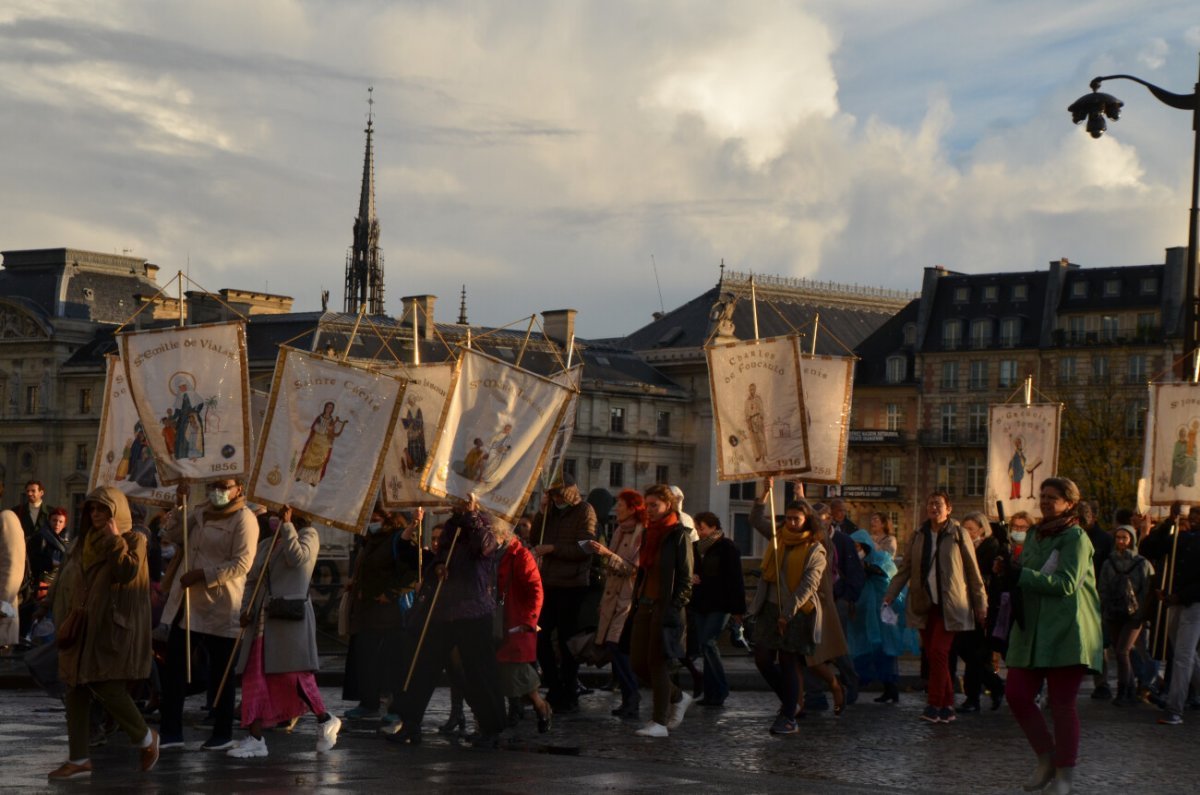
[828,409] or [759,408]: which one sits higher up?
[828,409]

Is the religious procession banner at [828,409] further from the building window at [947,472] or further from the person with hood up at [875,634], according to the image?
the building window at [947,472]

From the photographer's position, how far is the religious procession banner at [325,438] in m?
16.1

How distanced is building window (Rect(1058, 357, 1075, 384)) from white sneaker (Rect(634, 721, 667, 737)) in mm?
82561

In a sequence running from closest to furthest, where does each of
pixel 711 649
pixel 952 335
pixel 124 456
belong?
pixel 711 649, pixel 124 456, pixel 952 335

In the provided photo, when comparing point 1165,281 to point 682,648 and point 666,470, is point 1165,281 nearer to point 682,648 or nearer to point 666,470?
point 666,470

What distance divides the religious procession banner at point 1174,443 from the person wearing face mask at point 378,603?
890 cm

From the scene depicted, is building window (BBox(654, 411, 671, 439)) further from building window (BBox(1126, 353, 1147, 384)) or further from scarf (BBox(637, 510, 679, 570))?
scarf (BBox(637, 510, 679, 570))

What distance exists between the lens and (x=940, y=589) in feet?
58.2

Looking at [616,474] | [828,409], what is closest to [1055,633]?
[828,409]

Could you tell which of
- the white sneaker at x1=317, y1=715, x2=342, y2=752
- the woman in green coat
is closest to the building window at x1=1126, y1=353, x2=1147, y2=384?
the white sneaker at x1=317, y1=715, x2=342, y2=752

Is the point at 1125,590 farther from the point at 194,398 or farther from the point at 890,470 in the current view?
the point at 890,470

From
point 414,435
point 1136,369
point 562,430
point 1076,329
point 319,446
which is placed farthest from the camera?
point 1076,329

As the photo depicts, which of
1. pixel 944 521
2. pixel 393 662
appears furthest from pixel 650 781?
pixel 944 521

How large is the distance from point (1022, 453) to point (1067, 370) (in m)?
70.9
